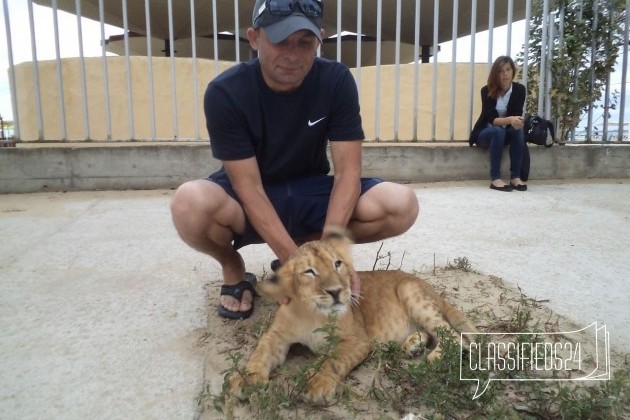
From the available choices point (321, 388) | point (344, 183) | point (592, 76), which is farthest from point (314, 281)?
point (592, 76)

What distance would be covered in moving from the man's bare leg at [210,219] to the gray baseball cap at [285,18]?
0.81 m

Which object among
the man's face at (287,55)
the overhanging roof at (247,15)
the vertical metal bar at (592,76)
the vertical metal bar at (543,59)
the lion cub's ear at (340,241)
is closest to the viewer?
the lion cub's ear at (340,241)

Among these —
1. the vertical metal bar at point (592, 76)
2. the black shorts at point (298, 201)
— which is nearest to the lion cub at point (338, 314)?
the black shorts at point (298, 201)

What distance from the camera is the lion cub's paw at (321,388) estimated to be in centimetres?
177

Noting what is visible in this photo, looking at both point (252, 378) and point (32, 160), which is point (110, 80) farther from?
point (252, 378)

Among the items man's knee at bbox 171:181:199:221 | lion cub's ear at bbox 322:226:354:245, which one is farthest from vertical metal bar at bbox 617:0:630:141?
man's knee at bbox 171:181:199:221

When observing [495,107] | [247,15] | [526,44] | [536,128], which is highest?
[247,15]

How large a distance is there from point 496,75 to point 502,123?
0.63 m

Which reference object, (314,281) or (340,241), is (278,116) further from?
(314,281)

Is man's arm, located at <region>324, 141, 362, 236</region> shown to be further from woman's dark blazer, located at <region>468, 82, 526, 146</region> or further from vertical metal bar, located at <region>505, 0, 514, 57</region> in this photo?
vertical metal bar, located at <region>505, 0, 514, 57</region>

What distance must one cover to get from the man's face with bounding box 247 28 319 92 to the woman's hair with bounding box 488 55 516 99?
465 centimetres

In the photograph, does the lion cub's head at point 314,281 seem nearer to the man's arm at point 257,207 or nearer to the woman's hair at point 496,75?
the man's arm at point 257,207

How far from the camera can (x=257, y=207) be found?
7.70 ft

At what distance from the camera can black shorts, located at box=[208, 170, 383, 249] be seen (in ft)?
8.61
